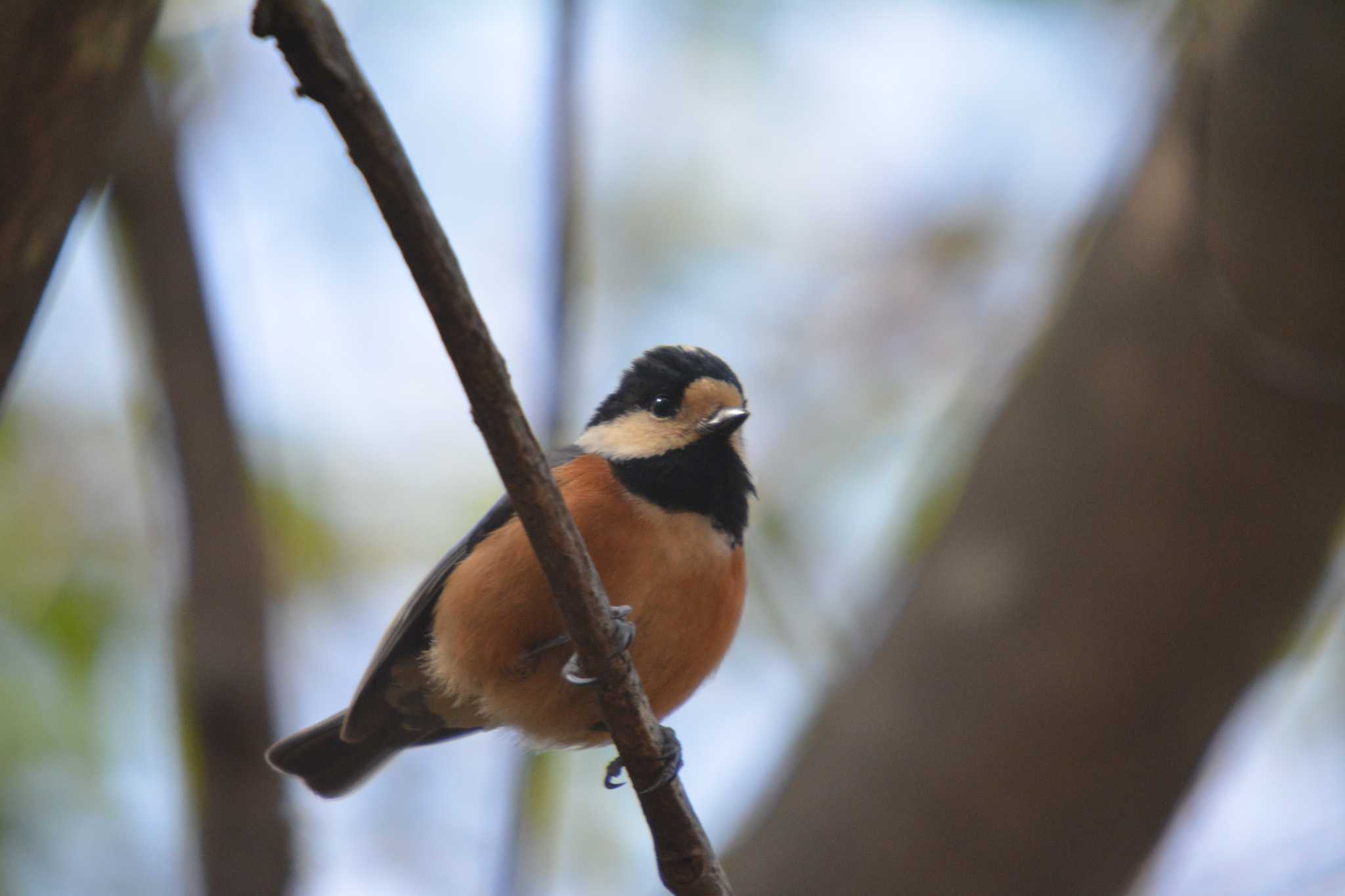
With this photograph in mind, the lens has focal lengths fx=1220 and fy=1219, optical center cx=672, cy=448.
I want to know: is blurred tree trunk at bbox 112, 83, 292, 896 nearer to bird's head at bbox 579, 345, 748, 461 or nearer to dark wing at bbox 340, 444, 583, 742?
dark wing at bbox 340, 444, 583, 742

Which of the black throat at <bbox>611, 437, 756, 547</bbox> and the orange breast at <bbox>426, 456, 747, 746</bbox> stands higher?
the black throat at <bbox>611, 437, 756, 547</bbox>

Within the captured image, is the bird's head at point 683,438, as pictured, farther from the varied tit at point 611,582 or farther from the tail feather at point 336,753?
the tail feather at point 336,753

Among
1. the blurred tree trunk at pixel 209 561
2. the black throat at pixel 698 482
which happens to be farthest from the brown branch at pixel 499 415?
the blurred tree trunk at pixel 209 561

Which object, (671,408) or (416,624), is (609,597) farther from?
(416,624)

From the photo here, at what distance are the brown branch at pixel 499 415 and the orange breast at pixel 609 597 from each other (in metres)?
0.70

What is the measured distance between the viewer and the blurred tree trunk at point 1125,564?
498 centimetres

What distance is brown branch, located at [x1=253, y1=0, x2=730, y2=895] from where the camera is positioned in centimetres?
181

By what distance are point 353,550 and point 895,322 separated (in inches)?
166

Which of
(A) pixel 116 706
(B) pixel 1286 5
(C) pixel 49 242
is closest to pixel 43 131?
(C) pixel 49 242

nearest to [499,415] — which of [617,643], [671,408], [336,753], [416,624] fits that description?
[617,643]

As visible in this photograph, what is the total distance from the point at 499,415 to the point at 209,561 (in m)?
2.35

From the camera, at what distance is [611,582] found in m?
3.31

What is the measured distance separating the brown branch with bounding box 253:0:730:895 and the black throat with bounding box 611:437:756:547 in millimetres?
1016

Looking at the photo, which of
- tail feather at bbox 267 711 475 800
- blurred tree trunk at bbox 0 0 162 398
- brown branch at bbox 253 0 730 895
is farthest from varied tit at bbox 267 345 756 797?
blurred tree trunk at bbox 0 0 162 398
